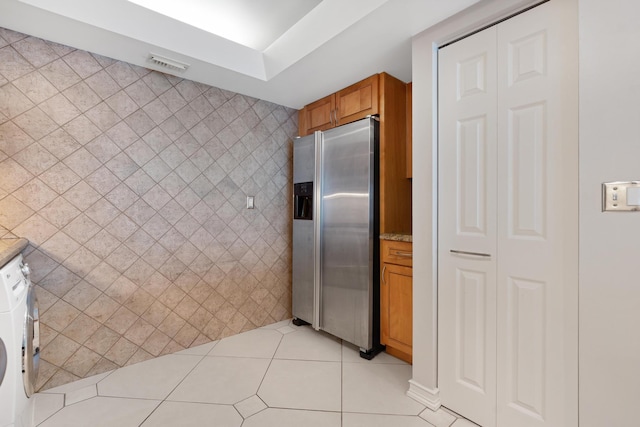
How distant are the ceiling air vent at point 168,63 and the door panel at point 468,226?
5.44 ft

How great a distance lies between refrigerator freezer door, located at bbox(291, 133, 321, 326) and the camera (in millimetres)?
2539

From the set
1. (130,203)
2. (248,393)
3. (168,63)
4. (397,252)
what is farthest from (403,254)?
(168,63)

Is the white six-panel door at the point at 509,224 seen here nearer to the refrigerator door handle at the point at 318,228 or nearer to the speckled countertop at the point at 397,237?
the speckled countertop at the point at 397,237

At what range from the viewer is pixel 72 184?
6.08 ft

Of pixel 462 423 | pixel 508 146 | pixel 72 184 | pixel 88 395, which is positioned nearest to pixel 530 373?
pixel 462 423

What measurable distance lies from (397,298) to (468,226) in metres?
0.78

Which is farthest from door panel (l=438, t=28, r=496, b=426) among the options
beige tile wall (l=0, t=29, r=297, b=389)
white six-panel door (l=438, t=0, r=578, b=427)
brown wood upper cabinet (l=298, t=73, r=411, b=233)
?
beige tile wall (l=0, t=29, r=297, b=389)

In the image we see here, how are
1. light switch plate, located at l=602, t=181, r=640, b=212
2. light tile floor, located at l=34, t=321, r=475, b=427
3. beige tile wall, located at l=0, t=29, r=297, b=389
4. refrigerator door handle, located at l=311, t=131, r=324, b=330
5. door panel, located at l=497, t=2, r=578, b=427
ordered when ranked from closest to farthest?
light switch plate, located at l=602, t=181, r=640, b=212 → door panel, located at l=497, t=2, r=578, b=427 → light tile floor, located at l=34, t=321, r=475, b=427 → beige tile wall, located at l=0, t=29, r=297, b=389 → refrigerator door handle, located at l=311, t=131, r=324, b=330

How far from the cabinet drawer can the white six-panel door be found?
357mm

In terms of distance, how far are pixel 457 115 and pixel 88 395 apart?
2.56m

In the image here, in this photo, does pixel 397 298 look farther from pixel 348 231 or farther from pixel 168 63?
pixel 168 63

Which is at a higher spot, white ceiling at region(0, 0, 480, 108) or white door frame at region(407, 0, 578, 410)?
white ceiling at region(0, 0, 480, 108)

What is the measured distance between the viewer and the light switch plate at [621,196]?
101 centimetres

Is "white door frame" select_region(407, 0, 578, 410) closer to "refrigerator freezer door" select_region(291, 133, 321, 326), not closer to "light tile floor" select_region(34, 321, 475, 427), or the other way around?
"light tile floor" select_region(34, 321, 475, 427)
